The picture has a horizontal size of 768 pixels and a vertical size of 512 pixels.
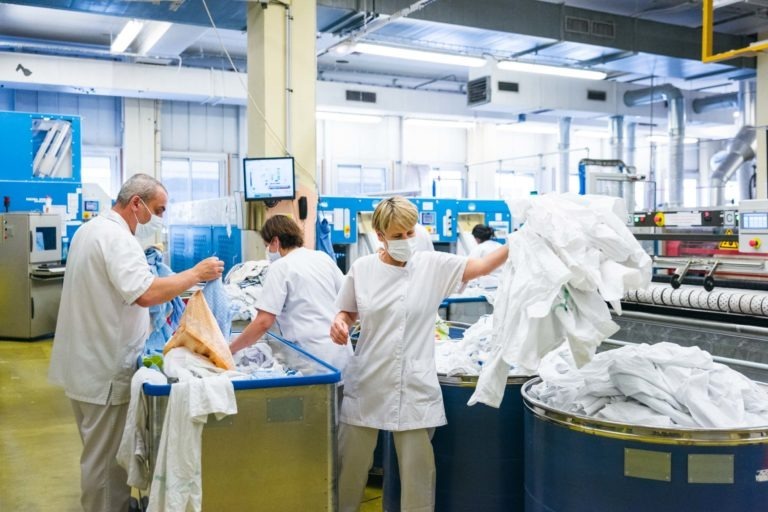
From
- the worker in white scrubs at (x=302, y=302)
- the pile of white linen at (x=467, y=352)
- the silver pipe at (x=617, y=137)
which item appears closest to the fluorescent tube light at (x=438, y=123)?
the silver pipe at (x=617, y=137)

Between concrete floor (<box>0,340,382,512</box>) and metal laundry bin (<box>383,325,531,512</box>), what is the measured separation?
777 mm

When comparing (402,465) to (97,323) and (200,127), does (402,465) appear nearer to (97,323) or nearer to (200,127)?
(97,323)

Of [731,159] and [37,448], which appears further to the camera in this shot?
[731,159]

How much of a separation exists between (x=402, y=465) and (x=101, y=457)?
1.18m

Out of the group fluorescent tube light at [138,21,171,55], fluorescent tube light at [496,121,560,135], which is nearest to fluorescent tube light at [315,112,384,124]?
fluorescent tube light at [496,121,560,135]

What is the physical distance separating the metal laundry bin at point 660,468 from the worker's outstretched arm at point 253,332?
139 centimetres

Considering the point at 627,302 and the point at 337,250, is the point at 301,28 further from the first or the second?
the point at 627,302

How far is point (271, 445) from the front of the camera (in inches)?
97.8

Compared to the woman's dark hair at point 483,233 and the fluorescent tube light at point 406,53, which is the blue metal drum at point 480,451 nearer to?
the woman's dark hair at point 483,233

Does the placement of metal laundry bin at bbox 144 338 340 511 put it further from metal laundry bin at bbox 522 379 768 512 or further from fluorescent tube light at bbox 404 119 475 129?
fluorescent tube light at bbox 404 119 475 129

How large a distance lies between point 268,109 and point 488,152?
9.21 m

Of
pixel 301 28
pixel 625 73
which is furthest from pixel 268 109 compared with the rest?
pixel 625 73

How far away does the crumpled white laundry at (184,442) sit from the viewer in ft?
7.61

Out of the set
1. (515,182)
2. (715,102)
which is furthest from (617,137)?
(515,182)
